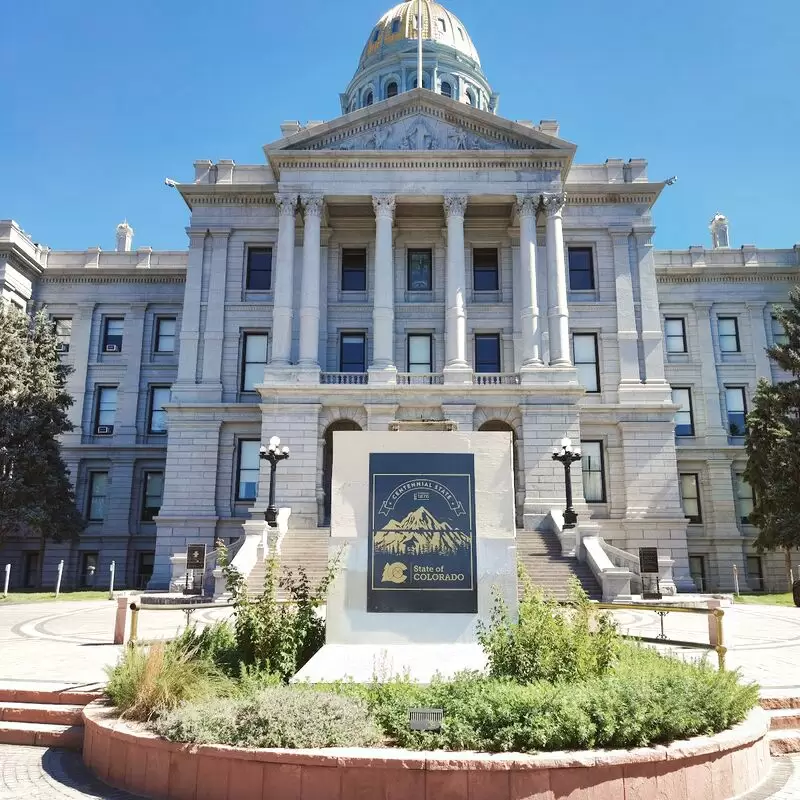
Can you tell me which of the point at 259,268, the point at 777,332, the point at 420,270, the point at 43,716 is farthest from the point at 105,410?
the point at 777,332

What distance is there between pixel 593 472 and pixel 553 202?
41.2 ft

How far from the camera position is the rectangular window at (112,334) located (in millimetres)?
43250

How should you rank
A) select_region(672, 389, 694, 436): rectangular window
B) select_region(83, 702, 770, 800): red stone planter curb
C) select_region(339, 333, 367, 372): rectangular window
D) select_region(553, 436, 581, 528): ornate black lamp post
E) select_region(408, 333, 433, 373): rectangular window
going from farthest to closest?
select_region(672, 389, 694, 436): rectangular window
select_region(339, 333, 367, 372): rectangular window
select_region(408, 333, 433, 373): rectangular window
select_region(553, 436, 581, 528): ornate black lamp post
select_region(83, 702, 770, 800): red stone planter curb

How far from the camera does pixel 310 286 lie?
33.3 metres

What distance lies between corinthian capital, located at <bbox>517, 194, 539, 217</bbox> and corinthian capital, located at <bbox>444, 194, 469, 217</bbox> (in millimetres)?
2509

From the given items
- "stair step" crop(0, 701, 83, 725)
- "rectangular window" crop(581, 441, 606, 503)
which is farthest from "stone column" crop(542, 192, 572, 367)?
"stair step" crop(0, 701, 83, 725)

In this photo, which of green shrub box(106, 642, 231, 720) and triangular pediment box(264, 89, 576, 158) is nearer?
green shrub box(106, 642, 231, 720)

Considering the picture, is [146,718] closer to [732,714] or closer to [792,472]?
[732,714]

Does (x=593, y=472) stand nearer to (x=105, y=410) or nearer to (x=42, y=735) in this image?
(x=105, y=410)

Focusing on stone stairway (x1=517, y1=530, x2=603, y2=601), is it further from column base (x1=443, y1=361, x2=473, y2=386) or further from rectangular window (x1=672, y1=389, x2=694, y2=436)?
rectangular window (x1=672, y1=389, x2=694, y2=436)

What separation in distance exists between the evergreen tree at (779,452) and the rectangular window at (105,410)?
34.1 meters

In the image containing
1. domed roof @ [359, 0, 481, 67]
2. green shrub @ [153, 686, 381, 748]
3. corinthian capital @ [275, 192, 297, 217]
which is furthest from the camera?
domed roof @ [359, 0, 481, 67]

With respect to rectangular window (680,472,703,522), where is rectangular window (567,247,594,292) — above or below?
above

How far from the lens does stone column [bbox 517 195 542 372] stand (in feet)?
107
